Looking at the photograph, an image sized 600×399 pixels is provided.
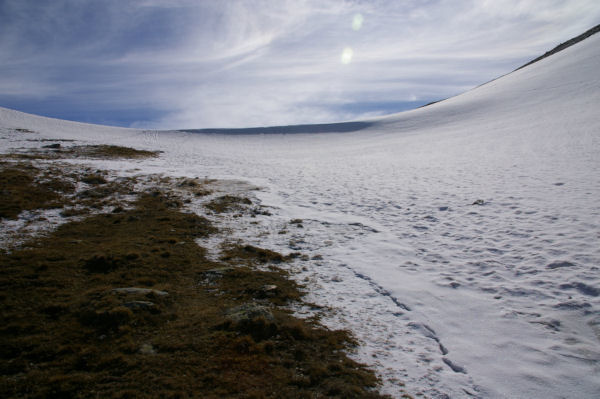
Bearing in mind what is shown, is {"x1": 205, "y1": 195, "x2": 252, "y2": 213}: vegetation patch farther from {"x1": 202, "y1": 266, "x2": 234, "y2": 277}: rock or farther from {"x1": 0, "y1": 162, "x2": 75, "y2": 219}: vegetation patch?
{"x1": 0, "y1": 162, "x2": 75, "y2": 219}: vegetation patch

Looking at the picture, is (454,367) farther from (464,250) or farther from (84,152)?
(84,152)

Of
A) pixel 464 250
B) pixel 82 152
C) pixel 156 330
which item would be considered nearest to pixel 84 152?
pixel 82 152

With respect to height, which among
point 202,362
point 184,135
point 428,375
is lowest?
point 428,375

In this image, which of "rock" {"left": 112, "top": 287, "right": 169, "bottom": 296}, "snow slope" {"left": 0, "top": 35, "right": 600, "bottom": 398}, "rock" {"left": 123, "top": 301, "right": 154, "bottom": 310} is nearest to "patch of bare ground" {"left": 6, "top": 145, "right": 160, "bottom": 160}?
"snow slope" {"left": 0, "top": 35, "right": 600, "bottom": 398}

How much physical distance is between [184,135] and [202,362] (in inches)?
1606

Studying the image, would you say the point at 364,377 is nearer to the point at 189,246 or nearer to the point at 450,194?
the point at 189,246

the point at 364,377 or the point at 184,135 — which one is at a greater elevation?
the point at 184,135

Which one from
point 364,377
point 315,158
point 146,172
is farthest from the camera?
point 315,158

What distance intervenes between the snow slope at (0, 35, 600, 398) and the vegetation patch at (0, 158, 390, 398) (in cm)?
102

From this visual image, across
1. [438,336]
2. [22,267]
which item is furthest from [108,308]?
[438,336]

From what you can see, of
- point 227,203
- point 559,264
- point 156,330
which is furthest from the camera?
point 227,203

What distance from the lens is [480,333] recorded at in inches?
214

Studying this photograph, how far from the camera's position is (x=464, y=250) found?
842cm

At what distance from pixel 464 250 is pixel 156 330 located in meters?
7.47
